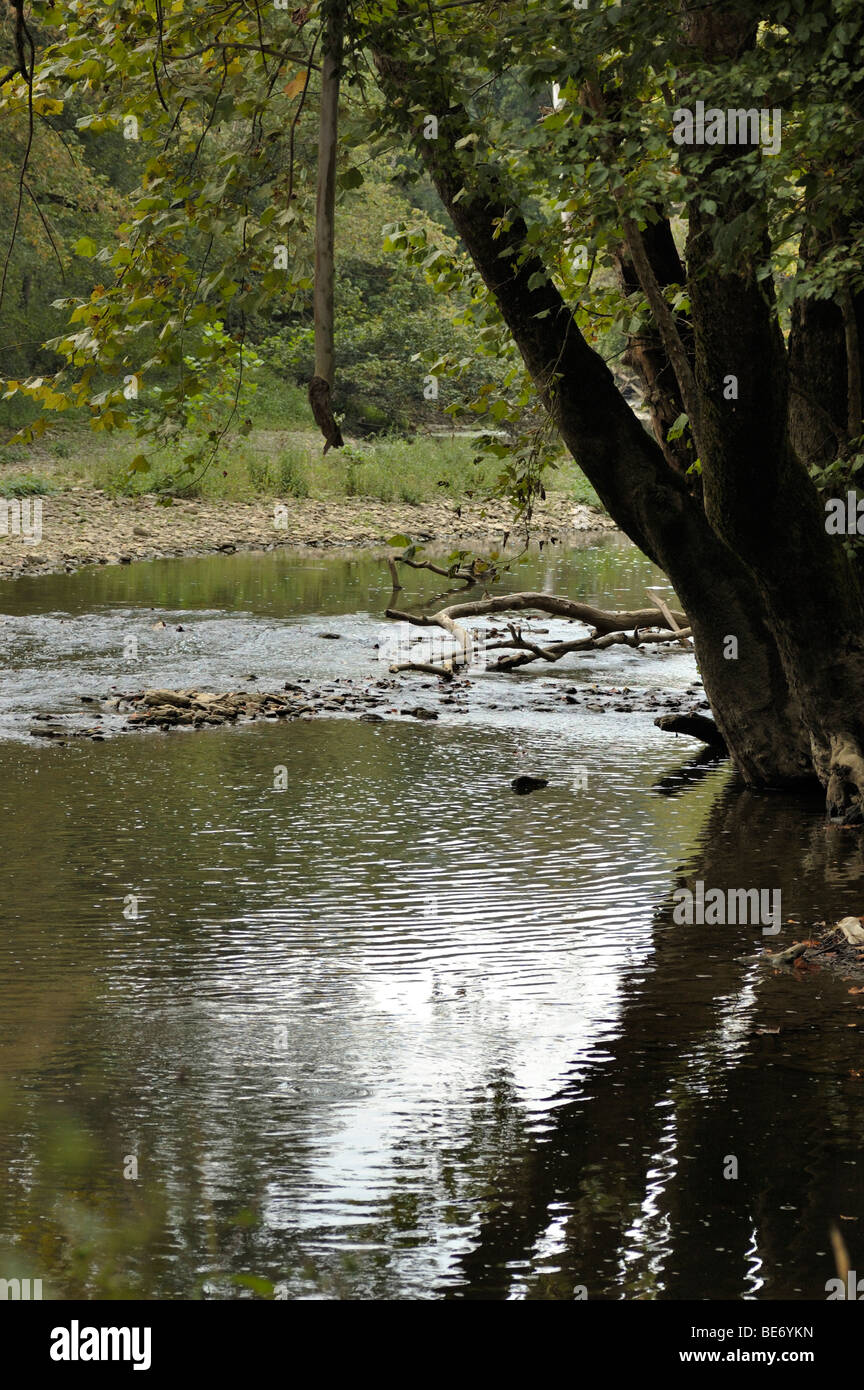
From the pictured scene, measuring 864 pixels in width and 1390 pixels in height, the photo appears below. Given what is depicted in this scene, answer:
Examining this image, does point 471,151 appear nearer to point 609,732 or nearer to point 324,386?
point 324,386

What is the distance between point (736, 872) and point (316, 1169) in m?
4.27

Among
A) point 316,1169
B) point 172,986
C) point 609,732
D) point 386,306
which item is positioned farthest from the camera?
point 386,306

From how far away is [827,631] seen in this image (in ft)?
28.1

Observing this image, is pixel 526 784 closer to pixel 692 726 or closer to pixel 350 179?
pixel 692 726

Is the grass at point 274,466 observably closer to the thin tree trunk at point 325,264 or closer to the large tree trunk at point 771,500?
the large tree trunk at point 771,500

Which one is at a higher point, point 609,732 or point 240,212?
point 240,212

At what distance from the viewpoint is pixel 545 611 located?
1422 centimetres

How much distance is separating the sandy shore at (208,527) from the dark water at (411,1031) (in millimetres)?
14208

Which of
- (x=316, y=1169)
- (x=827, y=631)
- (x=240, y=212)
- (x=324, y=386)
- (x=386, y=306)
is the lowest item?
(x=316, y=1169)

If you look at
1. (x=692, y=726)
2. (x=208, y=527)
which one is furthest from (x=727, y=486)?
(x=208, y=527)

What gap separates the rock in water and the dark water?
132 millimetres

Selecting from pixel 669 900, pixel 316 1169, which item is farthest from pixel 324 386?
pixel 669 900

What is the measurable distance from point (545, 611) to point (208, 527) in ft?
54.2

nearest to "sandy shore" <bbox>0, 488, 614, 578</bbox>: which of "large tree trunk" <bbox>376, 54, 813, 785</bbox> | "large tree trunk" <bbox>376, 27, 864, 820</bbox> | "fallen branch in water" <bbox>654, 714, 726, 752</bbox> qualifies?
"fallen branch in water" <bbox>654, 714, 726, 752</bbox>
